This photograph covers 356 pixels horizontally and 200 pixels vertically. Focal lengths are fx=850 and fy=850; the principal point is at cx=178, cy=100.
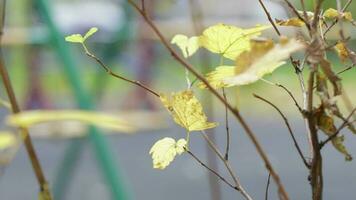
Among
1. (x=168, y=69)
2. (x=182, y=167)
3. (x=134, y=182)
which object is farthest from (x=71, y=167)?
(x=168, y=69)

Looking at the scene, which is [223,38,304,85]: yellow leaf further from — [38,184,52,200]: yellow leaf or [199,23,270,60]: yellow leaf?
[38,184,52,200]: yellow leaf

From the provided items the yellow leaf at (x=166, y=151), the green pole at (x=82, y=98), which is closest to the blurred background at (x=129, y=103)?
the green pole at (x=82, y=98)

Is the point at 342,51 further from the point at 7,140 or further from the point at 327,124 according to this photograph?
the point at 7,140

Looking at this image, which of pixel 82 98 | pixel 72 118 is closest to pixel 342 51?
pixel 72 118

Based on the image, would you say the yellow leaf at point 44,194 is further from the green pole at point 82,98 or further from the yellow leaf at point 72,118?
the green pole at point 82,98

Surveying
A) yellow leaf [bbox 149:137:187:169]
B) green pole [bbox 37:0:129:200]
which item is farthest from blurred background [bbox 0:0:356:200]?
yellow leaf [bbox 149:137:187:169]
